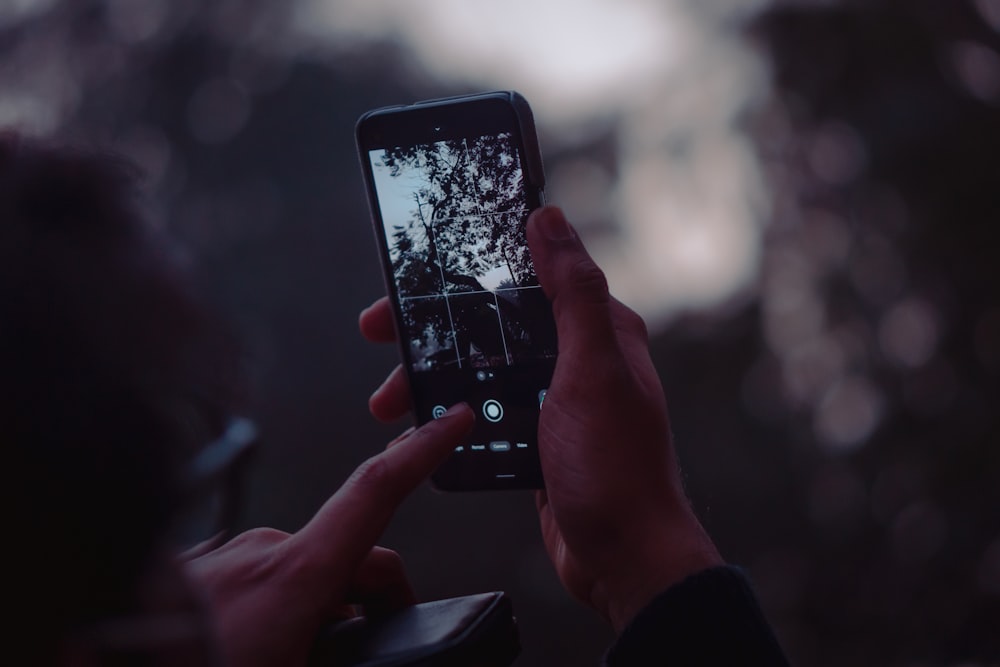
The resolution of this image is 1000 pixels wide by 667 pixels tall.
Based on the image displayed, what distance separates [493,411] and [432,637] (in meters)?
0.29

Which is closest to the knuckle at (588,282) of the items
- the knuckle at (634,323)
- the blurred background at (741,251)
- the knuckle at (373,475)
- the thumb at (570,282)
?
the thumb at (570,282)

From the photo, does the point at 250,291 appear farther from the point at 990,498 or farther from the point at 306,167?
the point at 990,498

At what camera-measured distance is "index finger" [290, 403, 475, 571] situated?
66 centimetres

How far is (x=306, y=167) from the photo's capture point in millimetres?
2449

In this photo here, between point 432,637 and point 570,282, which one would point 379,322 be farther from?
point 432,637

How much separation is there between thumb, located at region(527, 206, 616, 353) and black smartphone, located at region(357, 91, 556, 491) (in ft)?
0.12

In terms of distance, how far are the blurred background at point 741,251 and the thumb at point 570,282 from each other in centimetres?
149

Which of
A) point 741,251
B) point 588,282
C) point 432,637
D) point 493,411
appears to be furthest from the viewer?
point 741,251

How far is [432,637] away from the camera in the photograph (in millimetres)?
622

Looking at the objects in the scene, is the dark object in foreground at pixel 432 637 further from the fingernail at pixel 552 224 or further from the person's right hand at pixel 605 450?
the fingernail at pixel 552 224

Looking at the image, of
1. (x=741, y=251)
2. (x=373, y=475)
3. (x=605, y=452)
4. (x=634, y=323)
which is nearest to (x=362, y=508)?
(x=373, y=475)

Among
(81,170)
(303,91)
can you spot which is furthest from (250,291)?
(81,170)

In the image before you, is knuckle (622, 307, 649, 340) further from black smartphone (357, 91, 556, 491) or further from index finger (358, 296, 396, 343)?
index finger (358, 296, 396, 343)

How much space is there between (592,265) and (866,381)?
227 centimetres
